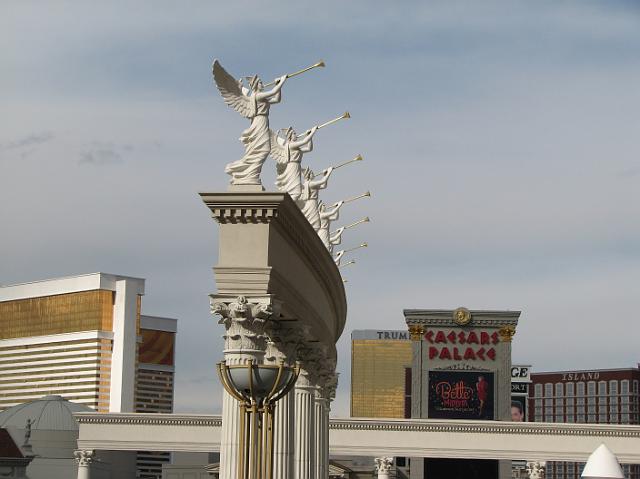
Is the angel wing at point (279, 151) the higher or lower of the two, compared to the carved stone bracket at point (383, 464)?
higher

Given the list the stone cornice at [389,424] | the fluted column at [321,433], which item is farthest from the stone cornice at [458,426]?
the fluted column at [321,433]

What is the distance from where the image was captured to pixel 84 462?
81.2 metres

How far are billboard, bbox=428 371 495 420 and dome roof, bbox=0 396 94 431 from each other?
45064 millimetres

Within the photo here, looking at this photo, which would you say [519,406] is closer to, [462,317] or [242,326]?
[462,317]

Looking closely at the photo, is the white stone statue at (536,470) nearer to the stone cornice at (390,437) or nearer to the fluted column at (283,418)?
the stone cornice at (390,437)

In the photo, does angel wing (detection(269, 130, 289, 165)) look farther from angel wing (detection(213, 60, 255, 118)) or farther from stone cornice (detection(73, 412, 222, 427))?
stone cornice (detection(73, 412, 222, 427))

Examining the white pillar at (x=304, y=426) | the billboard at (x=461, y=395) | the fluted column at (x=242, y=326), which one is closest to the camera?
the fluted column at (x=242, y=326)

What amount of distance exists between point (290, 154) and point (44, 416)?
105 m

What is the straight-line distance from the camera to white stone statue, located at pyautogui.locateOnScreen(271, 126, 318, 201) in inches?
1662

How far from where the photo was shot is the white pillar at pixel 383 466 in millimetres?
79688

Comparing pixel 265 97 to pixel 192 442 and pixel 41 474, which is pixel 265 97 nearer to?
pixel 192 442

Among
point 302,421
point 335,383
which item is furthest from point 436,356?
point 302,421

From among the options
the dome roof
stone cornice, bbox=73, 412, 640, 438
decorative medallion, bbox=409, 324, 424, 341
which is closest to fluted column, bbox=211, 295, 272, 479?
stone cornice, bbox=73, 412, 640, 438

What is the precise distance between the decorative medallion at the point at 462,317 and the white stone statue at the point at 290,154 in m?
67.7
